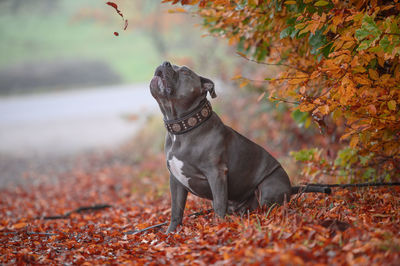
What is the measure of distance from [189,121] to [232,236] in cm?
111

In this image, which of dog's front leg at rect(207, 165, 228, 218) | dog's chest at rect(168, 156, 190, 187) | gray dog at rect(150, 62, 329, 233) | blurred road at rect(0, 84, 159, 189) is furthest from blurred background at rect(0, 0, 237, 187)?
dog's front leg at rect(207, 165, 228, 218)

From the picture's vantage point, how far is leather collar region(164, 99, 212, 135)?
365 cm

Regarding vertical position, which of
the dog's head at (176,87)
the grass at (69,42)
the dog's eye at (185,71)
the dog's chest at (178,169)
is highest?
the grass at (69,42)

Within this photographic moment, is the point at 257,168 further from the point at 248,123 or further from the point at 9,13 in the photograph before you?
the point at 9,13

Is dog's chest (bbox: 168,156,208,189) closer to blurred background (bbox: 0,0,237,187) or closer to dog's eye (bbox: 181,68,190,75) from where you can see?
dog's eye (bbox: 181,68,190,75)

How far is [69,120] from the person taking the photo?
17.2 m

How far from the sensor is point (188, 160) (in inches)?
145

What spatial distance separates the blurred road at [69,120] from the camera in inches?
547

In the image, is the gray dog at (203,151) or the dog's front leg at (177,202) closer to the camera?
the gray dog at (203,151)

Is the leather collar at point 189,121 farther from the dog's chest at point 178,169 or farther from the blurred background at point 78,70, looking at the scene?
the blurred background at point 78,70

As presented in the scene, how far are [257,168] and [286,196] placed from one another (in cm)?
42

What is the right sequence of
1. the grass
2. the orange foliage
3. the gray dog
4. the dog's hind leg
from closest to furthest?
the orange foliage, the gray dog, the dog's hind leg, the grass

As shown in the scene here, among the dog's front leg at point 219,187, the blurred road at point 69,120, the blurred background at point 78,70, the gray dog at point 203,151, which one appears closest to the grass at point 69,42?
the blurred background at point 78,70

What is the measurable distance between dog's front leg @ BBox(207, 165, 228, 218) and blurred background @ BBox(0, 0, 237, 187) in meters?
1.84
